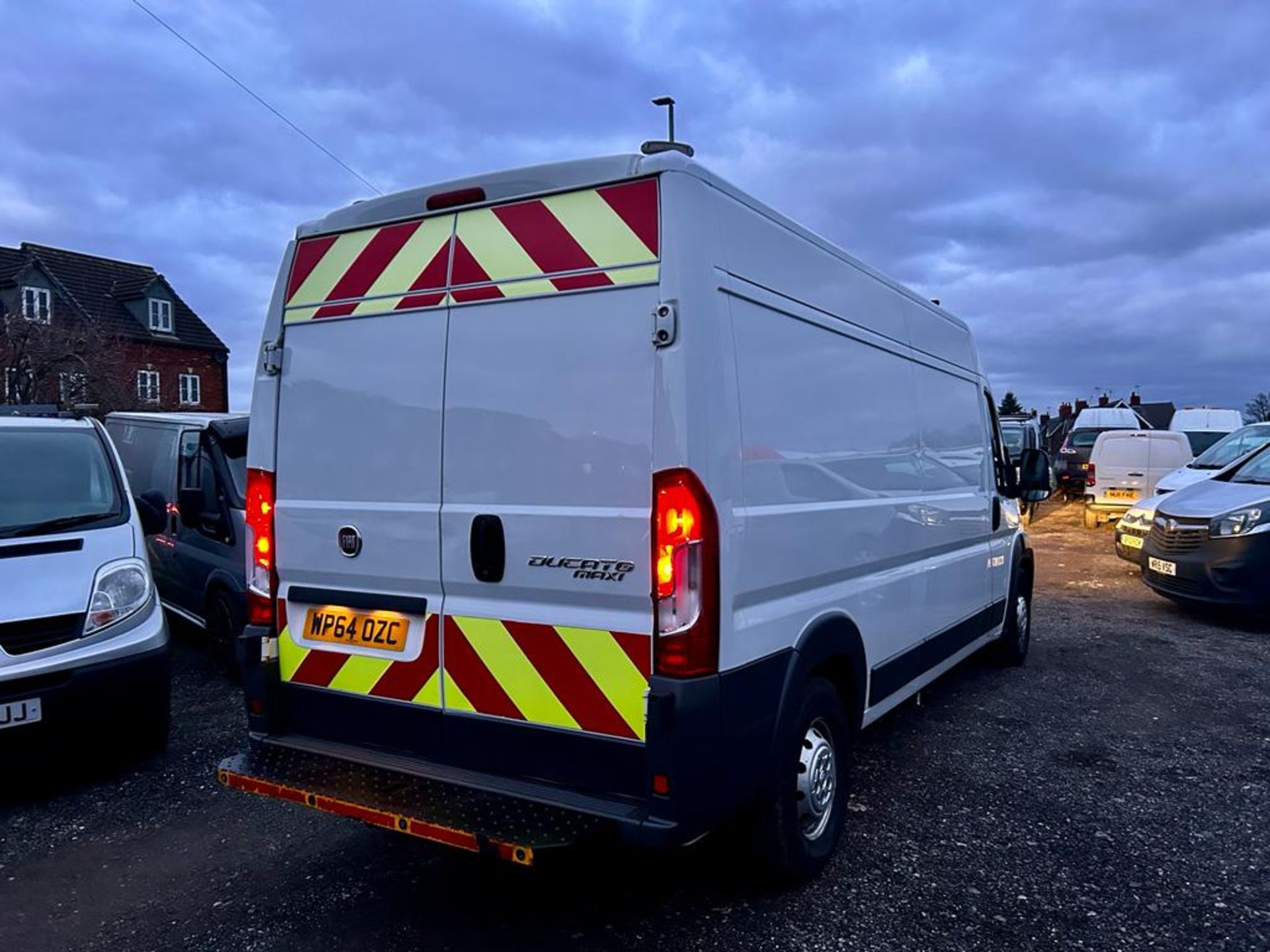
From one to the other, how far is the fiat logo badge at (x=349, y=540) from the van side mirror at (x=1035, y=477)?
500 cm

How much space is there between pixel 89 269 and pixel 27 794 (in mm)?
33989

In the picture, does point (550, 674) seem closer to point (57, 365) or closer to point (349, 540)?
point (349, 540)

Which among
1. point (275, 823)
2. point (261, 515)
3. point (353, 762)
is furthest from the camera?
point (275, 823)

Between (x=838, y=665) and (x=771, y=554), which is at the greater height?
(x=771, y=554)

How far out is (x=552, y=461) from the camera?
111 inches

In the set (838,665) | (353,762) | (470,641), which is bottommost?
(353,762)

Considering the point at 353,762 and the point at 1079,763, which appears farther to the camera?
the point at 1079,763

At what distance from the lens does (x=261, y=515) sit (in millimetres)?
3559

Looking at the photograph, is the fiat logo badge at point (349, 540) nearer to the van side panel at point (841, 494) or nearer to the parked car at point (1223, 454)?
the van side panel at point (841, 494)

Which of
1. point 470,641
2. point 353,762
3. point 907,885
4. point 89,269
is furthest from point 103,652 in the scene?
point 89,269

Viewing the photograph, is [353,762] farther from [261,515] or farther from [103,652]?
[103,652]

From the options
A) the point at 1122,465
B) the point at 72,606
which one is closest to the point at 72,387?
the point at 72,606

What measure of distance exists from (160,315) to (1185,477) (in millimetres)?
34125

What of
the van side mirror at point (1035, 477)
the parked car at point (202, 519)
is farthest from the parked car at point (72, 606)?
the van side mirror at point (1035, 477)
